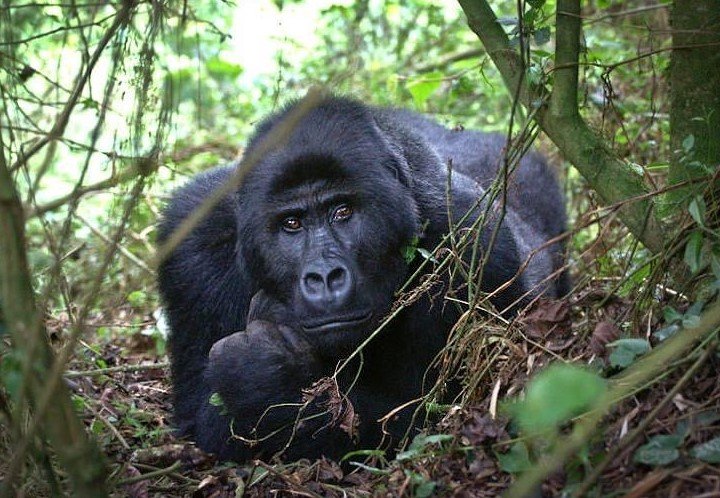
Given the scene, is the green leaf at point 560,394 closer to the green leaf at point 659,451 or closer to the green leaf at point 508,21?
the green leaf at point 659,451

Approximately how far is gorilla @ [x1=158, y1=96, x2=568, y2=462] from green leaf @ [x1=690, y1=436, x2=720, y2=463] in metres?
1.38

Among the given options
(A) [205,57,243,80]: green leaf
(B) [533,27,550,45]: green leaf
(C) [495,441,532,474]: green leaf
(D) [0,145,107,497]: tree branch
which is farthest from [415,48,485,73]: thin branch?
(D) [0,145,107,497]: tree branch

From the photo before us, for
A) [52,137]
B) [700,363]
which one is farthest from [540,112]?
[52,137]

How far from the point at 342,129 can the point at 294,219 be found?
497mm

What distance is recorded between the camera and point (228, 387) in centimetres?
420

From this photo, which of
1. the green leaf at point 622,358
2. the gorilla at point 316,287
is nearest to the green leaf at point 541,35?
the gorilla at point 316,287

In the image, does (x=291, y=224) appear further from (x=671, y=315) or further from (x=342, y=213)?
(x=671, y=315)

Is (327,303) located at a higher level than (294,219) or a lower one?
lower

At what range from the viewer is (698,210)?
2836mm

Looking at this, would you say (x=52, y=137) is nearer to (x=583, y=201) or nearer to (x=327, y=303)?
(x=327, y=303)

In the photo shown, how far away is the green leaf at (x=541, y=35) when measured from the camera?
348cm

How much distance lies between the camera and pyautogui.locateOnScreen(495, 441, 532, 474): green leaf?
271 centimetres

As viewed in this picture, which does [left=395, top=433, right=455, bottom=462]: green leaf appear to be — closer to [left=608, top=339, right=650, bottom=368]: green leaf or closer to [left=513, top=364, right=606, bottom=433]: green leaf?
[left=608, top=339, right=650, bottom=368]: green leaf

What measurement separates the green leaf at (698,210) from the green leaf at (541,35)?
0.95m
